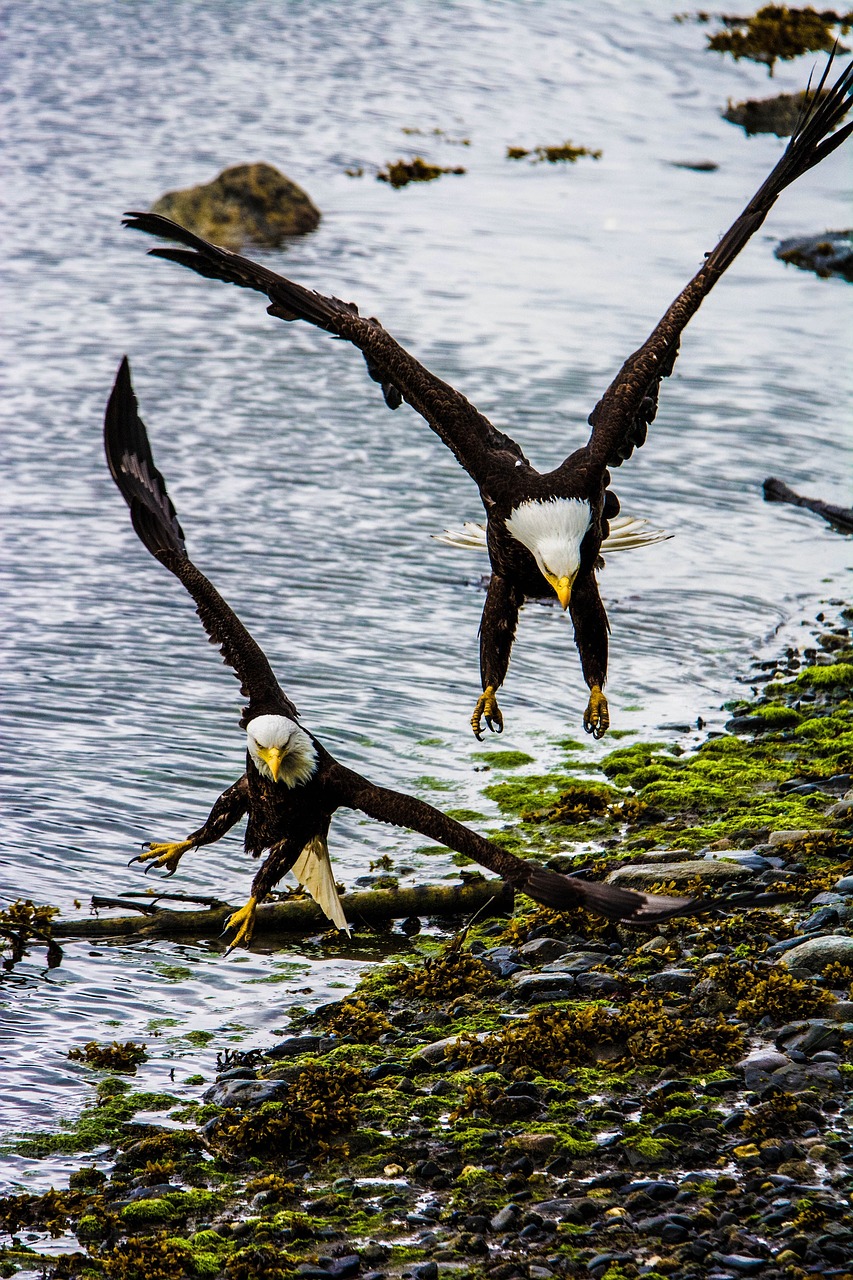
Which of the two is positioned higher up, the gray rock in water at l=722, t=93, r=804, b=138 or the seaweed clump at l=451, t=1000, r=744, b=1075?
the gray rock in water at l=722, t=93, r=804, b=138

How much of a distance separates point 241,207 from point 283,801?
1663 centimetres

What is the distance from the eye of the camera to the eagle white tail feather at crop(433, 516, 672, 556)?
7223 mm

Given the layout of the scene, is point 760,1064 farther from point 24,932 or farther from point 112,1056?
point 24,932

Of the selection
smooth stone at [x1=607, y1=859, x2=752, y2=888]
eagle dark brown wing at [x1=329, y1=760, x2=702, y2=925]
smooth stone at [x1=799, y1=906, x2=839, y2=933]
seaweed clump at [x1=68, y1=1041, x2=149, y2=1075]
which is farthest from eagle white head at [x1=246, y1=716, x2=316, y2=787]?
smooth stone at [x1=799, y1=906, x2=839, y2=933]

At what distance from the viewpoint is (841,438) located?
582 inches

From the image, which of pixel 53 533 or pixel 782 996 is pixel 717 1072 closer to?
pixel 782 996

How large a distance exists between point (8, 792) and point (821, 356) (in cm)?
1228

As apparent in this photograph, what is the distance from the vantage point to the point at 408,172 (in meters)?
24.9

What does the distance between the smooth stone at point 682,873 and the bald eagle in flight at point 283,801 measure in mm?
1168

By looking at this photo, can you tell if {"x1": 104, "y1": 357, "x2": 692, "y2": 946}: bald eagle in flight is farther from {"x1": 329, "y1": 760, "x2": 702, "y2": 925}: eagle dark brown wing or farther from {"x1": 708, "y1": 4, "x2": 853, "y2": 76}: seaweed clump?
{"x1": 708, "y1": 4, "x2": 853, "y2": 76}: seaweed clump

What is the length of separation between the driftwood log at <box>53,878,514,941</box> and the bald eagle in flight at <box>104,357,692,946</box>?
0.52 feet

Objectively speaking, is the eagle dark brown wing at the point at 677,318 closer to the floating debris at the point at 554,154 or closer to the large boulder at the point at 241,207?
the large boulder at the point at 241,207

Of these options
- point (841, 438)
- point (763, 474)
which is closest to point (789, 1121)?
point (763, 474)

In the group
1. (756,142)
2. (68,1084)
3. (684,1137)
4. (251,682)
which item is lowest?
(68,1084)
